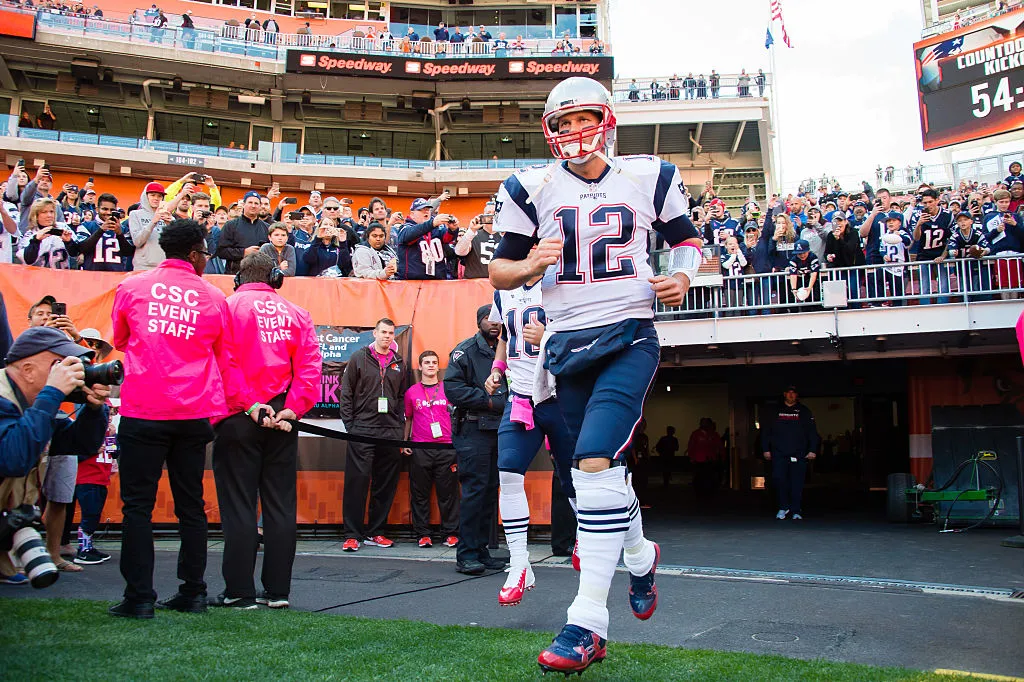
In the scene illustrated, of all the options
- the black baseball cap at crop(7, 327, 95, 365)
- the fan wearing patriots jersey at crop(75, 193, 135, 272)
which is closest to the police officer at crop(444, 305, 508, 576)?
the black baseball cap at crop(7, 327, 95, 365)

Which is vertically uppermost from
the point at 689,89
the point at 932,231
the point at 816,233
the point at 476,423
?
the point at 689,89

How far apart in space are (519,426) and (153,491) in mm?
2255

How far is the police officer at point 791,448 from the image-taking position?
492 inches

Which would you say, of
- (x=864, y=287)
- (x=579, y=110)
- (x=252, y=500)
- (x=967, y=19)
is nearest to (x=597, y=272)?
(x=579, y=110)

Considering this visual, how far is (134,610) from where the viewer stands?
4414mm

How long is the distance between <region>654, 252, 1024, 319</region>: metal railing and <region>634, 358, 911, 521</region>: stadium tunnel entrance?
6033 millimetres

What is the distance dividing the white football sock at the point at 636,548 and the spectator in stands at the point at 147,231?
24.1ft

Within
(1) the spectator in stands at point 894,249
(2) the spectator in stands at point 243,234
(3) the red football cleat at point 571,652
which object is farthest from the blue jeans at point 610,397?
(1) the spectator in stands at point 894,249

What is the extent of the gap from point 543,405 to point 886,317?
8441mm

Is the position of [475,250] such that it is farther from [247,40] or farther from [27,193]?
[247,40]

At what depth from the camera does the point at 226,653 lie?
145 inches

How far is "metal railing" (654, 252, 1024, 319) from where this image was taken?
10922 millimetres

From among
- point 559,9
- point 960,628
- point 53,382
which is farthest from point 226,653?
point 559,9

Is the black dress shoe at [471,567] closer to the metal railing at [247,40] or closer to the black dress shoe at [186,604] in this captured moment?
the black dress shoe at [186,604]
